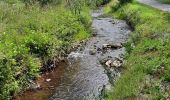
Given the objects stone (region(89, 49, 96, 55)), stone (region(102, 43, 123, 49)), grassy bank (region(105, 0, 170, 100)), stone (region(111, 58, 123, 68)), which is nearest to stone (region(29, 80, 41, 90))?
grassy bank (region(105, 0, 170, 100))

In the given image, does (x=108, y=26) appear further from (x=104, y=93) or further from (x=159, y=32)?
(x=104, y=93)

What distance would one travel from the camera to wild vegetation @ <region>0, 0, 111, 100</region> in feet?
81.4

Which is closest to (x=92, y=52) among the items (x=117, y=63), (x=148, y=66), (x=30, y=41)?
(x=117, y=63)

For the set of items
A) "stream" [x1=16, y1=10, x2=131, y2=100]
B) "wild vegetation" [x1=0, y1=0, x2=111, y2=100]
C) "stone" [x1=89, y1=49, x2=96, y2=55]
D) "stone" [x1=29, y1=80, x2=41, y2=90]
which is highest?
"wild vegetation" [x1=0, y1=0, x2=111, y2=100]

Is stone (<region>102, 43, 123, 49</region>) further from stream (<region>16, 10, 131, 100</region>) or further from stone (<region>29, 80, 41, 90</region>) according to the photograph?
stone (<region>29, 80, 41, 90</region>)

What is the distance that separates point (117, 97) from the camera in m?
19.7

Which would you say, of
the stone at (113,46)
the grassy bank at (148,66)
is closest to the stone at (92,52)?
the stone at (113,46)

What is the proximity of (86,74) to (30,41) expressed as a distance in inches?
214

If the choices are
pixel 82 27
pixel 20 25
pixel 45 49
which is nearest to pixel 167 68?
pixel 45 49

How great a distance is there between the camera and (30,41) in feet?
98.2

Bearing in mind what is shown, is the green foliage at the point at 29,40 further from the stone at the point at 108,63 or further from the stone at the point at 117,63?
the stone at the point at 117,63

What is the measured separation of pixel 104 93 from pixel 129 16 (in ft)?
119

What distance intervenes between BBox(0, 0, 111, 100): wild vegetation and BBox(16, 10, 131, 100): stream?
1.14 meters

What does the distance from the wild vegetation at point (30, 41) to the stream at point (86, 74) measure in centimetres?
114
